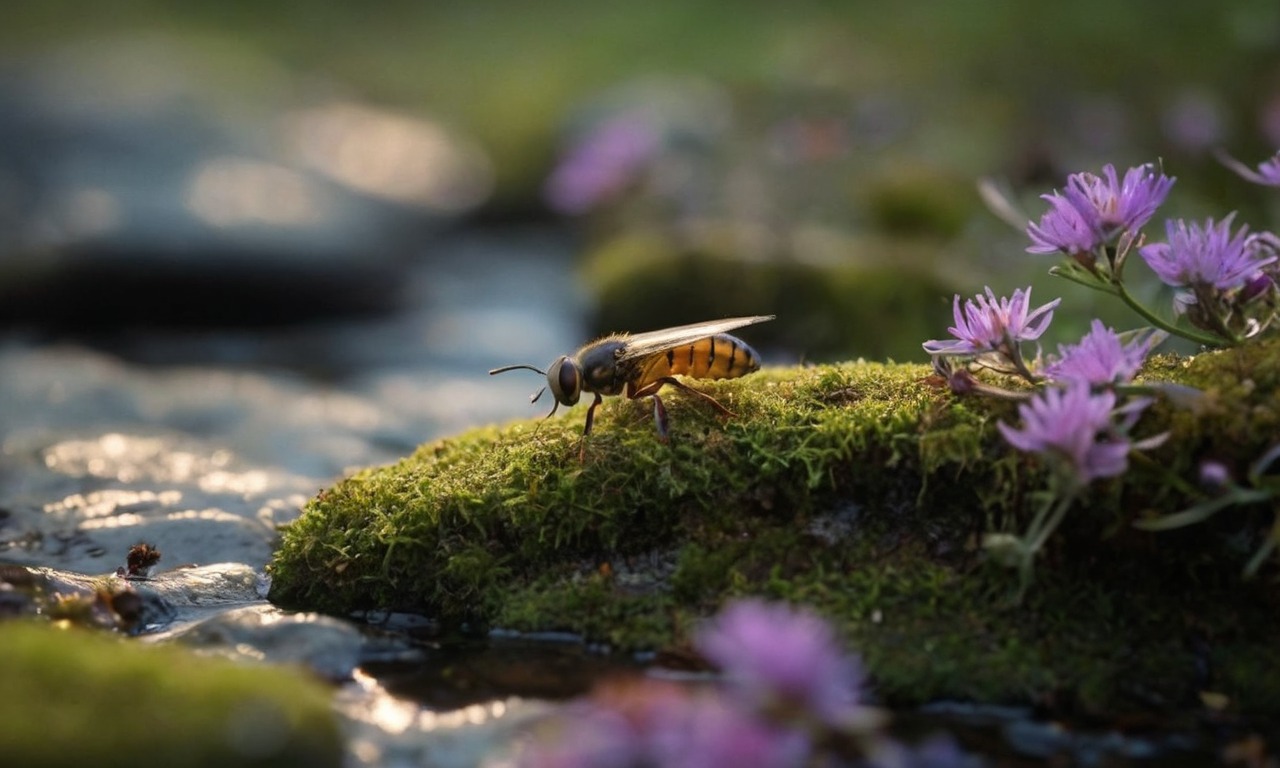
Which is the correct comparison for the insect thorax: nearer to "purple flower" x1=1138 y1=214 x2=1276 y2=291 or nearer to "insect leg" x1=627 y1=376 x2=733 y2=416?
"insect leg" x1=627 y1=376 x2=733 y2=416

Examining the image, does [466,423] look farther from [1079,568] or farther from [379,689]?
[1079,568]

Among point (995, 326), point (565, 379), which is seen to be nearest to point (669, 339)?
point (565, 379)

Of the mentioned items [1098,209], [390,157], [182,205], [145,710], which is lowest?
[145,710]

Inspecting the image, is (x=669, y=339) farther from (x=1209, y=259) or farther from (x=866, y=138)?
(x=866, y=138)

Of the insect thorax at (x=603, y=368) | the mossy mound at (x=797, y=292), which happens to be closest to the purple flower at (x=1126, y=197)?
the insect thorax at (x=603, y=368)

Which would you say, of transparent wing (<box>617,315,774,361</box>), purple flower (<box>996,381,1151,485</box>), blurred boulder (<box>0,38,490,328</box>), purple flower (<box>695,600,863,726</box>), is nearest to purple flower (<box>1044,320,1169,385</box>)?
purple flower (<box>996,381,1151,485</box>)

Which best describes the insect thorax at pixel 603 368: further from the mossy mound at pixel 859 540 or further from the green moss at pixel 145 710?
the green moss at pixel 145 710
